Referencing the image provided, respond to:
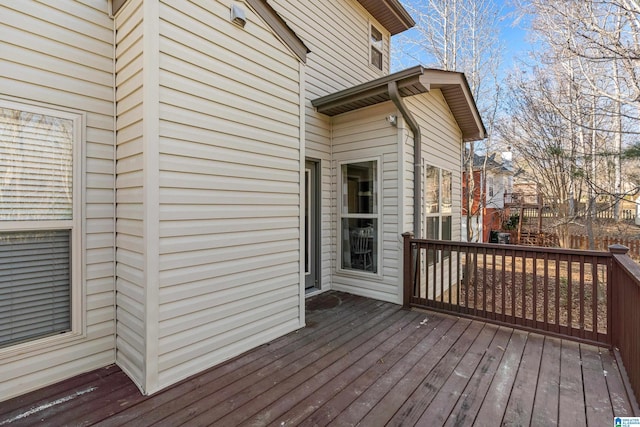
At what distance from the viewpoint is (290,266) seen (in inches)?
132

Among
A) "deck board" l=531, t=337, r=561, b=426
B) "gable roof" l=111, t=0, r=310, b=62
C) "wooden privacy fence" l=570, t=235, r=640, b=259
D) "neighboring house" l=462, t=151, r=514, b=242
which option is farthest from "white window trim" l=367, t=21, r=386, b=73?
"wooden privacy fence" l=570, t=235, r=640, b=259

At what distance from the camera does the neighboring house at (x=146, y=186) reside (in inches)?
86.5

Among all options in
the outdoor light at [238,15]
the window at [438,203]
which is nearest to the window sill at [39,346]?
the outdoor light at [238,15]

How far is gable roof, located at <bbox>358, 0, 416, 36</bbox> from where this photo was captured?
6055 mm

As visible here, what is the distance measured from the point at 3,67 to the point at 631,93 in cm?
915

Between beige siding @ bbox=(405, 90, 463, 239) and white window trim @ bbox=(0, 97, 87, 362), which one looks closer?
white window trim @ bbox=(0, 97, 87, 362)

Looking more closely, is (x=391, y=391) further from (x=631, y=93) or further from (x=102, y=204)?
(x=631, y=93)

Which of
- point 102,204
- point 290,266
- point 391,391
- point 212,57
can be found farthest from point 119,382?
point 212,57

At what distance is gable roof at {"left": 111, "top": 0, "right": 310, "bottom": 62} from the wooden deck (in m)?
3.12

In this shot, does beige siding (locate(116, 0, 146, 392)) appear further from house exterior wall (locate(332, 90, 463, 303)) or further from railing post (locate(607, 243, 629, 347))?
railing post (locate(607, 243, 629, 347))

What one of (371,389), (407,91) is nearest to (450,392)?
(371,389)

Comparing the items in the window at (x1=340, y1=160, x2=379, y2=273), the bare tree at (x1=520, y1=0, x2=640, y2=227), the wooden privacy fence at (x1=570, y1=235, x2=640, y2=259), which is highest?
the bare tree at (x1=520, y1=0, x2=640, y2=227)

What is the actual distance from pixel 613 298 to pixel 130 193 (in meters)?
4.40

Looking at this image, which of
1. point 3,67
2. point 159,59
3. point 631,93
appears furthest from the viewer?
point 631,93
